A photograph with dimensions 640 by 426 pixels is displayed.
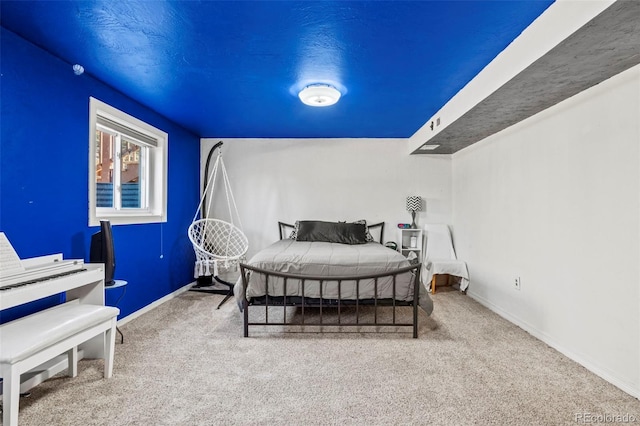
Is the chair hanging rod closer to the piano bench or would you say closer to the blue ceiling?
the blue ceiling

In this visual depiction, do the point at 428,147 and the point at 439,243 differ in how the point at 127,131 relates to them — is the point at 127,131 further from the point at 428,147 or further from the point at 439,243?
the point at 439,243

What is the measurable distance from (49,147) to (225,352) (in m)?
1.92

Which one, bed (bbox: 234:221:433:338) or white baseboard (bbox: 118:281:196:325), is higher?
bed (bbox: 234:221:433:338)

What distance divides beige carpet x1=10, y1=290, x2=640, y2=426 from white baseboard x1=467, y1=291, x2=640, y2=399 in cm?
5

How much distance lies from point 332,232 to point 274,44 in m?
2.62

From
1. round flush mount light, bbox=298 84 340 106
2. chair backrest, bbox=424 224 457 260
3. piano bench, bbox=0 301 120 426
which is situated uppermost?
round flush mount light, bbox=298 84 340 106

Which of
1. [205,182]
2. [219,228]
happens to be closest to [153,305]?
[219,228]

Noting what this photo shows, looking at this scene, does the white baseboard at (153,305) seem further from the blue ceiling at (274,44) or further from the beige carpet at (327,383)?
the blue ceiling at (274,44)

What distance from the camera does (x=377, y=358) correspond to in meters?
2.29

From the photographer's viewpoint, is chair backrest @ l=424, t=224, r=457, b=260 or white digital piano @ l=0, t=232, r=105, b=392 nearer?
white digital piano @ l=0, t=232, r=105, b=392

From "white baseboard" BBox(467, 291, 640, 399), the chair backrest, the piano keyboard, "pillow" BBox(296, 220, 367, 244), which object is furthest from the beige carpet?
the chair backrest

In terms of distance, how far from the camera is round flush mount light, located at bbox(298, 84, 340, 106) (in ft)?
8.87

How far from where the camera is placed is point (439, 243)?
179 inches

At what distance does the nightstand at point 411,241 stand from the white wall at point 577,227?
1.17 m
